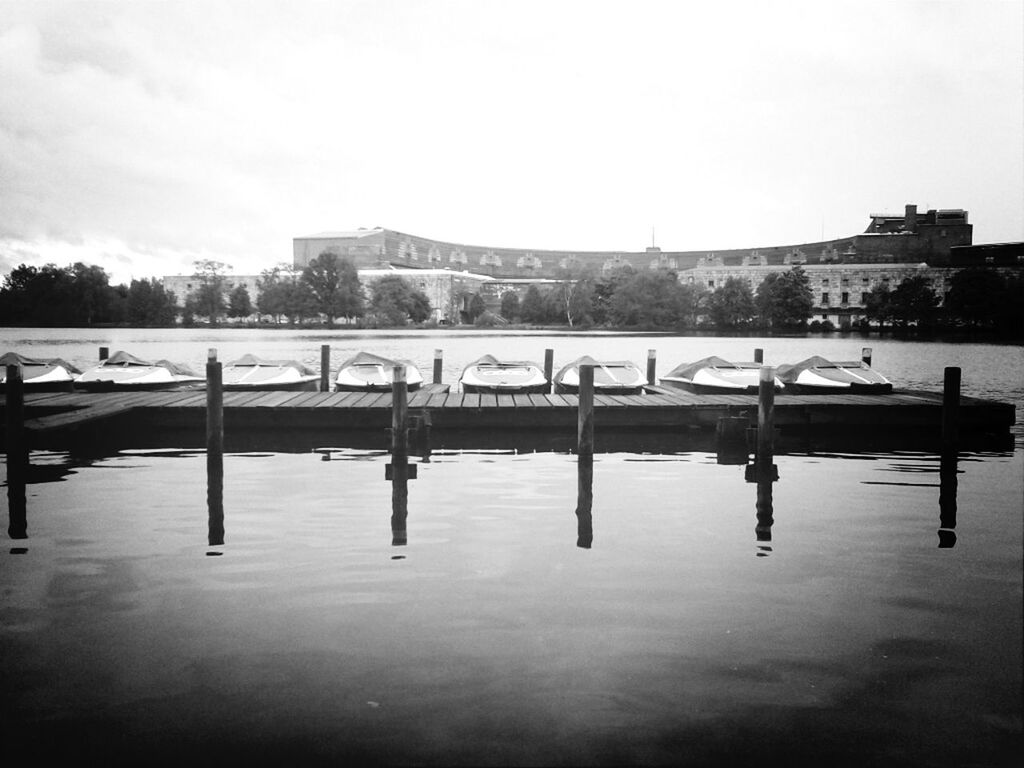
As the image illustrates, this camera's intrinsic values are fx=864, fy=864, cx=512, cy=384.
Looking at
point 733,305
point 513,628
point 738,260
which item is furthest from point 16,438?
point 738,260

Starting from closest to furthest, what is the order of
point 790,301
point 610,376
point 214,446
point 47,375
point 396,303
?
point 214,446 < point 47,375 < point 610,376 < point 790,301 < point 396,303

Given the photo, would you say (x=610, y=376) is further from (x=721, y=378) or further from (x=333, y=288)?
(x=333, y=288)

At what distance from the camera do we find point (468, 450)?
923cm

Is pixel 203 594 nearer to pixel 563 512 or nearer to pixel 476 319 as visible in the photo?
pixel 563 512

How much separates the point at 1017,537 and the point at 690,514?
2.08 metres

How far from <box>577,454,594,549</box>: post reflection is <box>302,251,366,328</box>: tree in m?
35.6

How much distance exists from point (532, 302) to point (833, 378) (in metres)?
42.7

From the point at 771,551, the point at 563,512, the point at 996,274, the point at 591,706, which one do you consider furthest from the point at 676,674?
the point at 996,274

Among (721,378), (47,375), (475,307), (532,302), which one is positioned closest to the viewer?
(47,375)

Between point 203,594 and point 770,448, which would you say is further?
point 770,448

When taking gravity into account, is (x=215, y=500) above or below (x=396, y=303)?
below

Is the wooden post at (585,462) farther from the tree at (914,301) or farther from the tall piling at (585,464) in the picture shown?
the tree at (914,301)

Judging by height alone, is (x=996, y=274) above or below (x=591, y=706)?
above

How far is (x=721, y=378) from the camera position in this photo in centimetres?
1305
